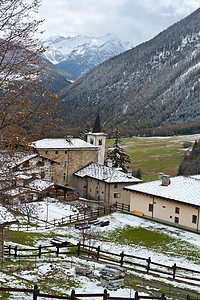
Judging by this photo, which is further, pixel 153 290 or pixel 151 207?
pixel 151 207

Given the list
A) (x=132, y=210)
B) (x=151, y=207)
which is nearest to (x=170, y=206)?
(x=151, y=207)

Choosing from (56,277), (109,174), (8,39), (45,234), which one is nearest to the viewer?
(8,39)

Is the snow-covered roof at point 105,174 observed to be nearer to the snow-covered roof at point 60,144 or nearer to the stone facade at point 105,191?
the stone facade at point 105,191

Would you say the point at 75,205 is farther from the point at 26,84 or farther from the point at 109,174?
the point at 26,84

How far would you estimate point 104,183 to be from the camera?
183 ft

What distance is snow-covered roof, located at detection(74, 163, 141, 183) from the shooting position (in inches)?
2194

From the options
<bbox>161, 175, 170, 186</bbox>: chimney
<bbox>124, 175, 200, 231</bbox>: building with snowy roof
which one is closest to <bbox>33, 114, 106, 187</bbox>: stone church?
<bbox>124, 175, 200, 231</bbox>: building with snowy roof

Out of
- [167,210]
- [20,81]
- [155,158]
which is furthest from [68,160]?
[155,158]

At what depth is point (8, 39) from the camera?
45.3ft

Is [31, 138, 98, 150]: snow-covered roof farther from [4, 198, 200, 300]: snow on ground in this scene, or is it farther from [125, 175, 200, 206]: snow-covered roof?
[125, 175, 200, 206]: snow-covered roof

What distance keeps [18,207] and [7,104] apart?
14.6 feet

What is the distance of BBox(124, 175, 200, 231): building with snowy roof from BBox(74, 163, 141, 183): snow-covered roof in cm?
826

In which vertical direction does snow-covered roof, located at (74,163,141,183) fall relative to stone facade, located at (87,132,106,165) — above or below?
below

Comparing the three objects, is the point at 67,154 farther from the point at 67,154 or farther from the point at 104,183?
the point at 104,183
